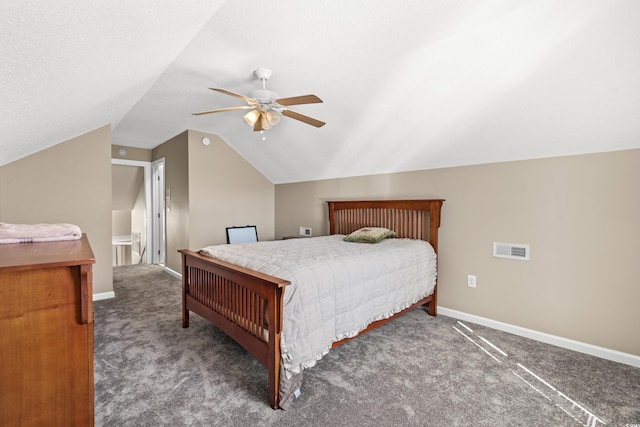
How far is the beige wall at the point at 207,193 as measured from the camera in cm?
463

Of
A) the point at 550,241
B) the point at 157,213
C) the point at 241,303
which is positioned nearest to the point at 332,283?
the point at 241,303

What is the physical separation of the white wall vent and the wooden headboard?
22.7 inches

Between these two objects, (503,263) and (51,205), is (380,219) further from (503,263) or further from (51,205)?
(51,205)

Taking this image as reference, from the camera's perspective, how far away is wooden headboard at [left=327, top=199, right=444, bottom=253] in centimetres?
329

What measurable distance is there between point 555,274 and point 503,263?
0.41 meters

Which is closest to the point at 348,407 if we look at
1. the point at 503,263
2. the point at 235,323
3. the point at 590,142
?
the point at 235,323

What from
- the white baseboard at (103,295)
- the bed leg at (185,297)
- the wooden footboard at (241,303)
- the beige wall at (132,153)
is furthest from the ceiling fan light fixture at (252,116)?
the beige wall at (132,153)

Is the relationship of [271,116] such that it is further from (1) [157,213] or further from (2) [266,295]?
(1) [157,213]

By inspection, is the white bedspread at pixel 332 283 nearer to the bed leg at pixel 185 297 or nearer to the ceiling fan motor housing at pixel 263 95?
the bed leg at pixel 185 297

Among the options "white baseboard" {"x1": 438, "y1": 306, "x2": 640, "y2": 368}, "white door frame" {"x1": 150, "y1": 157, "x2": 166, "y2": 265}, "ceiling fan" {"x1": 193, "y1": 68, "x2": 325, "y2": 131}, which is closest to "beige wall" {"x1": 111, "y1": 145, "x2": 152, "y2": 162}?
"white door frame" {"x1": 150, "y1": 157, "x2": 166, "y2": 265}

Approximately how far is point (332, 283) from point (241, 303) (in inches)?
26.5

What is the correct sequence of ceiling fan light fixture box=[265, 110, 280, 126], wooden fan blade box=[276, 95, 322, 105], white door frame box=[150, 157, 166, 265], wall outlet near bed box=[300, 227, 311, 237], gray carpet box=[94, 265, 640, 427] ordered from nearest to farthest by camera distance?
gray carpet box=[94, 265, 640, 427]
wooden fan blade box=[276, 95, 322, 105]
ceiling fan light fixture box=[265, 110, 280, 126]
wall outlet near bed box=[300, 227, 311, 237]
white door frame box=[150, 157, 166, 265]

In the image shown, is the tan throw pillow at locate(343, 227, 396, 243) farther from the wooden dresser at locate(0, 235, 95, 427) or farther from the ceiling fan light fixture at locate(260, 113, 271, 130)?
the wooden dresser at locate(0, 235, 95, 427)

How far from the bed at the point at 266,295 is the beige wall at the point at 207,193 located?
1.89 m
